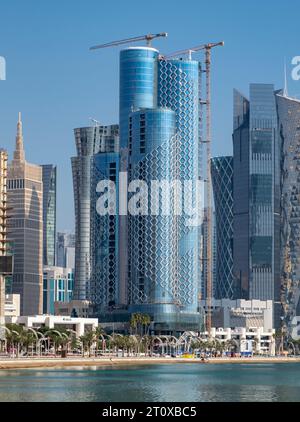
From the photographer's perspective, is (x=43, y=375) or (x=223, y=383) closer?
(x=223, y=383)
